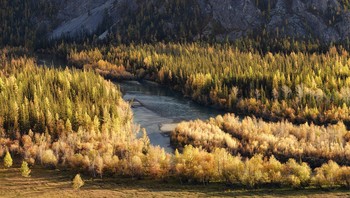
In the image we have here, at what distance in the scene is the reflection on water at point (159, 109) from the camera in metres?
120

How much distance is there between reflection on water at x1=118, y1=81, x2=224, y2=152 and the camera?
120 m

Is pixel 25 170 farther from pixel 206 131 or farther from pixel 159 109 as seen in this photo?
pixel 159 109

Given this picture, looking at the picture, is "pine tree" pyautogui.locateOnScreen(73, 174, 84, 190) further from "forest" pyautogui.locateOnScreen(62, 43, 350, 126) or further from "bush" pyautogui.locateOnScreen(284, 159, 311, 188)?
"forest" pyautogui.locateOnScreen(62, 43, 350, 126)

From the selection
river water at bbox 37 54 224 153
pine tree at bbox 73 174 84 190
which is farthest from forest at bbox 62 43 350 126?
pine tree at bbox 73 174 84 190

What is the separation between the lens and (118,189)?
71.2 metres

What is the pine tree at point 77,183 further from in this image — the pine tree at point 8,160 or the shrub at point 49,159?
the pine tree at point 8,160

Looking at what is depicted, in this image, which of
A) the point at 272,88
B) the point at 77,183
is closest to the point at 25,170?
the point at 77,183

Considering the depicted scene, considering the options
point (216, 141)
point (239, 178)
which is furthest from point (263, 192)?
point (216, 141)

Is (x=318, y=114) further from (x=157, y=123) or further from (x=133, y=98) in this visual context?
(x=133, y=98)

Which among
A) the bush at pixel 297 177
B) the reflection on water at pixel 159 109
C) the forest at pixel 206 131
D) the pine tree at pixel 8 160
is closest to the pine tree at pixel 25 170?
the pine tree at pixel 8 160

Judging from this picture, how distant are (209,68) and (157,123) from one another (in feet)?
232

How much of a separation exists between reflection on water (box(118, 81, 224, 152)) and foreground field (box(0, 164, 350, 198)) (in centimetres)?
2896

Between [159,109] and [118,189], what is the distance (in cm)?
7686

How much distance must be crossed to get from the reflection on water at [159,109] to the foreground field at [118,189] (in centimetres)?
2896
